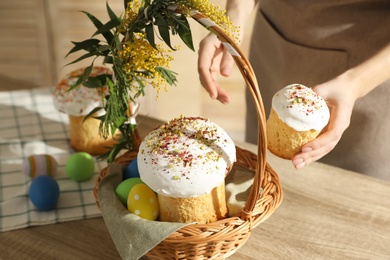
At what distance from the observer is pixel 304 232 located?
124 cm

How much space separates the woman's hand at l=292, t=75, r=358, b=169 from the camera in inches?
44.5

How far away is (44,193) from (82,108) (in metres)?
0.31

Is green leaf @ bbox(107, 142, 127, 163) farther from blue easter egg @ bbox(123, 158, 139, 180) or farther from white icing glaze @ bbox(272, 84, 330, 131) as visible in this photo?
white icing glaze @ bbox(272, 84, 330, 131)

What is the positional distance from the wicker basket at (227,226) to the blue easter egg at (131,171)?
0.77 feet

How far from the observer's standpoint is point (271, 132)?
119cm

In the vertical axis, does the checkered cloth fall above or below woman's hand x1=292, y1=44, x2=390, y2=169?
below

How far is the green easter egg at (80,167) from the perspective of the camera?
4.62 feet

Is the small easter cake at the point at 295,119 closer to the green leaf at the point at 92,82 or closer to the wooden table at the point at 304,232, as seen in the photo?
the wooden table at the point at 304,232

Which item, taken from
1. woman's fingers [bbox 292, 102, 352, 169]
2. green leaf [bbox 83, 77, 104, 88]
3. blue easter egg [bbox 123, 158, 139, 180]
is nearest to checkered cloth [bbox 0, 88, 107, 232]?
blue easter egg [bbox 123, 158, 139, 180]

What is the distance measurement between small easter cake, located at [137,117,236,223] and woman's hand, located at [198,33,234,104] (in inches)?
8.1

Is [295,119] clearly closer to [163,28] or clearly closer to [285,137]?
[285,137]

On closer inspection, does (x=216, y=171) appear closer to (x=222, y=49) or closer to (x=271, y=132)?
(x=271, y=132)

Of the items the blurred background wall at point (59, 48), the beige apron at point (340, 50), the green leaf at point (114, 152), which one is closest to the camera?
the green leaf at point (114, 152)

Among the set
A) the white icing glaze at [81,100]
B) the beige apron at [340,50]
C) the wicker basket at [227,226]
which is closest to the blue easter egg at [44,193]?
the white icing glaze at [81,100]
